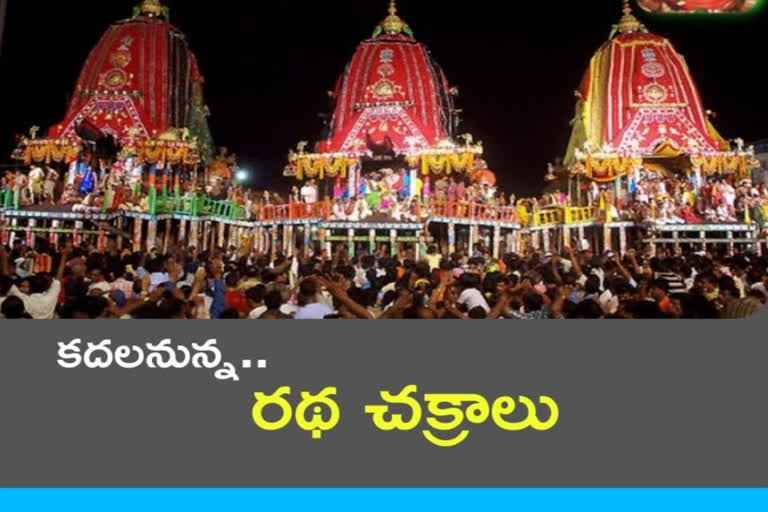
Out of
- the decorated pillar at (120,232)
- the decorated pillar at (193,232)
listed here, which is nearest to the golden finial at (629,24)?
the decorated pillar at (193,232)

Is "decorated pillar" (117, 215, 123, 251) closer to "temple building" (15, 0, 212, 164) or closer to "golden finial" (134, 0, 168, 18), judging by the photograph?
"temple building" (15, 0, 212, 164)

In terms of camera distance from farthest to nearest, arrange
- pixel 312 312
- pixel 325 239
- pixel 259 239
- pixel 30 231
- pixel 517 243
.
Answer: pixel 259 239, pixel 517 243, pixel 325 239, pixel 30 231, pixel 312 312

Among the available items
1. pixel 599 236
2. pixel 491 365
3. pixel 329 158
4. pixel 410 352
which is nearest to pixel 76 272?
pixel 410 352

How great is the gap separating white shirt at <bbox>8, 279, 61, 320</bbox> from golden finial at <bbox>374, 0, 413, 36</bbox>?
24150mm

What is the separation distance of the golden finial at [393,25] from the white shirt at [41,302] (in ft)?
79.2

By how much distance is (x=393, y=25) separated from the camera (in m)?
28.0

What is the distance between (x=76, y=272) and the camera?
7199 millimetres

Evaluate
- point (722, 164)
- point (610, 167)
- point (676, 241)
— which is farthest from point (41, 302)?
point (722, 164)

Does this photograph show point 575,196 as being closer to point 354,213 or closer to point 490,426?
point 354,213

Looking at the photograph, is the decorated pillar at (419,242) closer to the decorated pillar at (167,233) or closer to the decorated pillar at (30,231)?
the decorated pillar at (167,233)

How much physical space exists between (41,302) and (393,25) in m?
24.7

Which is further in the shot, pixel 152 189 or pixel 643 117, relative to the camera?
pixel 643 117

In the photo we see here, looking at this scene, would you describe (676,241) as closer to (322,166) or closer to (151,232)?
(322,166)

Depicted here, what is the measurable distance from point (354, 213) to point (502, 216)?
523 centimetres
